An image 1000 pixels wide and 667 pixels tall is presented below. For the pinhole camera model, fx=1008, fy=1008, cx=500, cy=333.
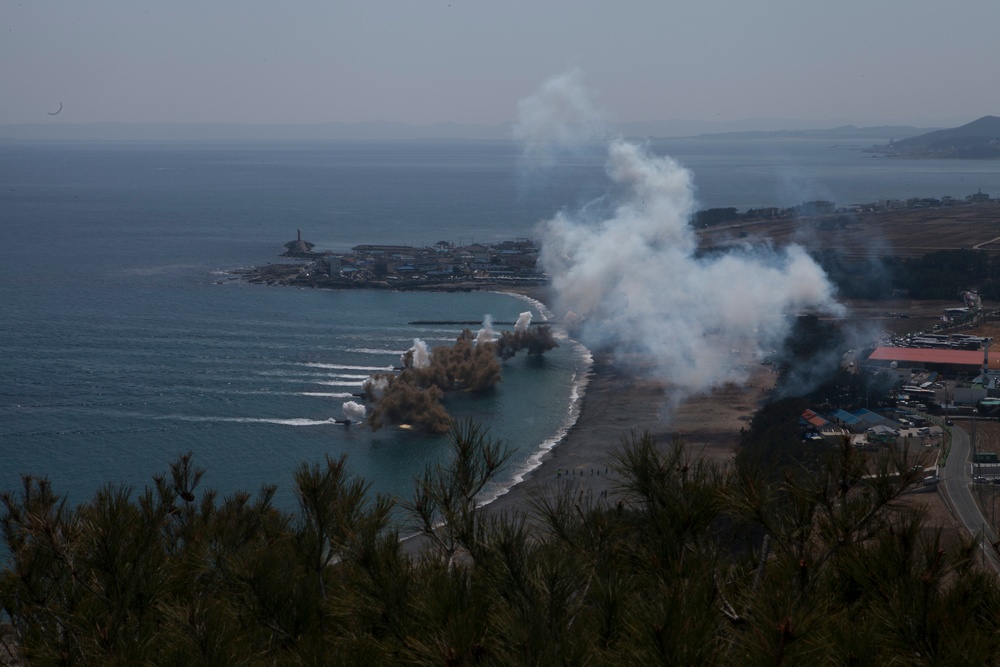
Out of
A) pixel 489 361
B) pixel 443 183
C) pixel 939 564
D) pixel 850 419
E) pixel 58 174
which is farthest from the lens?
pixel 58 174

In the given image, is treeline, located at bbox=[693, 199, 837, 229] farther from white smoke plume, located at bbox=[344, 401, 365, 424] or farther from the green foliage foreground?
the green foliage foreground

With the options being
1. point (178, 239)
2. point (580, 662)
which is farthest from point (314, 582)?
point (178, 239)

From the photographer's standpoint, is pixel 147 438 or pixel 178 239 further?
pixel 178 239

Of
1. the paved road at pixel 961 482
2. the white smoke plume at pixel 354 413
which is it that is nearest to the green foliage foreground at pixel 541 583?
the paved road at pixel 961 482

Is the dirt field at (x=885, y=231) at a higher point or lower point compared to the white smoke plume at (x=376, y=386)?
higher

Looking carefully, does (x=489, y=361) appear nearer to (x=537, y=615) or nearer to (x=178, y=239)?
(x=537, y=615)

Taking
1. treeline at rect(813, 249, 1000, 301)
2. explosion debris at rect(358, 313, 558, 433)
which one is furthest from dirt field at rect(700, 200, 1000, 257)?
explosion debris at rect(358, 313, 558, 433)

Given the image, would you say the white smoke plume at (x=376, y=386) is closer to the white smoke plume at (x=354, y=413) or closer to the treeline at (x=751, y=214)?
the white smoke plume at (x=354, y=413)
